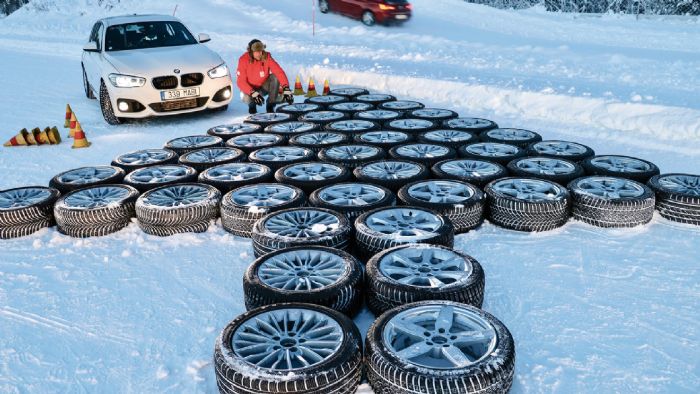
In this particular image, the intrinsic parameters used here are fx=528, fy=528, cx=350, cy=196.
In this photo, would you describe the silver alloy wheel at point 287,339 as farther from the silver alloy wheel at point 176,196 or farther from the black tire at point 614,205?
the black tire at point 614,205

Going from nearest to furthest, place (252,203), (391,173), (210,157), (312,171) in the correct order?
(252,203) → (391,173) → (312,171) → (210,157)

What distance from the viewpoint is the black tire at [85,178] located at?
18.6 feet

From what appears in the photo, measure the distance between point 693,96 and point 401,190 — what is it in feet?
21.0

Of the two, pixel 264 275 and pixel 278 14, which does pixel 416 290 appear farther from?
pixel 278 14

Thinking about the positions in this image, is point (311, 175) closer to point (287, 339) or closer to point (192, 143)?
point (192, 143)

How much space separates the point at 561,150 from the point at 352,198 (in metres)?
2.87

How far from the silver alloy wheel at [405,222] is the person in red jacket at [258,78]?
17.9ft

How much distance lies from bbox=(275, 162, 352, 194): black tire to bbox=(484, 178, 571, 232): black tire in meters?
1.54

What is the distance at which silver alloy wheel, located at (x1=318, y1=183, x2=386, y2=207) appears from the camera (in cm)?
509

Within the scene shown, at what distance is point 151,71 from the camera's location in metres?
8.44

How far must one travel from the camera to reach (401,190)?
521 centimetres

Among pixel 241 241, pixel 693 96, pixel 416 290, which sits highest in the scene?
pixel 693 96

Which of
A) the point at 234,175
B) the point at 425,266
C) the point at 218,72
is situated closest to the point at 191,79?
the point at 218,72

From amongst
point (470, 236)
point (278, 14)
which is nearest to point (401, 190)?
point (470, 236)
